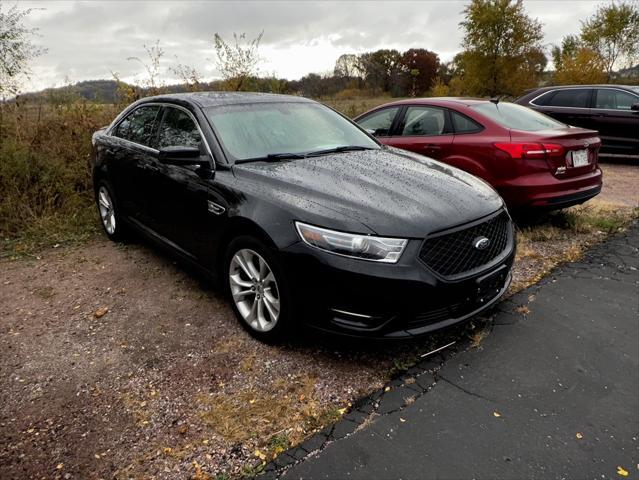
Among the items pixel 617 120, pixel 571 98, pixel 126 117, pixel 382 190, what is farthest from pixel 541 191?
pixel 571 98

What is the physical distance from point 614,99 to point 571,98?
2.56ft

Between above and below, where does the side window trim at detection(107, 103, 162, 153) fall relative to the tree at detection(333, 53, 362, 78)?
below

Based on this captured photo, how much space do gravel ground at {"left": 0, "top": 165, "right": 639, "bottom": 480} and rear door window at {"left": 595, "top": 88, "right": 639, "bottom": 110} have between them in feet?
24.1

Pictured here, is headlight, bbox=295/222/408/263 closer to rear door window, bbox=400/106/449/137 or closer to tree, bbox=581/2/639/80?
rear door window, bbox=400/106/449/137

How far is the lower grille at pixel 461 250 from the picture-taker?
260 cm

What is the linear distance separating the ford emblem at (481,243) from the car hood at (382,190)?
0.14 metres

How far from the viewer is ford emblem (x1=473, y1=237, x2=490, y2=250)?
2.79 meters

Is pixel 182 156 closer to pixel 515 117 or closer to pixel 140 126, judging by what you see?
pixel 140 126

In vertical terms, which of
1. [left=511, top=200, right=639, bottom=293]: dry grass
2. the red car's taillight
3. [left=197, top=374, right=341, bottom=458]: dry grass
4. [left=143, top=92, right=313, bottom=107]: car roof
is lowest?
[left=197, top=374, right=341, bottom=458]: dry grass

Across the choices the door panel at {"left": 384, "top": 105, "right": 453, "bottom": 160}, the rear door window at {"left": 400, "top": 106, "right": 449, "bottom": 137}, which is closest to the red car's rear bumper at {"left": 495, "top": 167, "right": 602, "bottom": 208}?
the door panel at {"left": 384, "top": 105, "right": 453, "bottom": 160}

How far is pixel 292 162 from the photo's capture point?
10.8 ft

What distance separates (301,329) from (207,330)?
90cm

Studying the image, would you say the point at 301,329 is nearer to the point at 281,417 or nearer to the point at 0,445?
the point at 281,417

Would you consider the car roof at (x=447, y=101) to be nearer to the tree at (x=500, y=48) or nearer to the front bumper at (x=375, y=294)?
the front bumper at (x=375, y=294)
